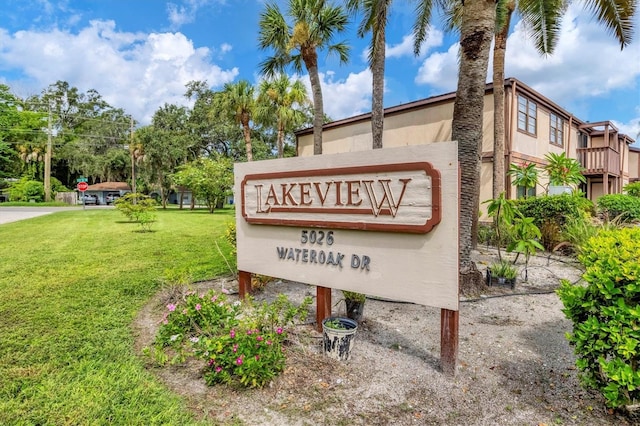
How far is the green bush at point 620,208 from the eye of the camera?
1066cm

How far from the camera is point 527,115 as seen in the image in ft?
46.0

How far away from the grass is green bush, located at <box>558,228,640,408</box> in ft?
8.54

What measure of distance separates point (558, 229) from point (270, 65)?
1324cm

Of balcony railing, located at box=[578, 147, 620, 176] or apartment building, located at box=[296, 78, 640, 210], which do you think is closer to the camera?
apartment building, located at box=[296, 78, 640, 210]

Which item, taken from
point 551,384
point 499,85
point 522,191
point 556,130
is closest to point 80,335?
point 551,384

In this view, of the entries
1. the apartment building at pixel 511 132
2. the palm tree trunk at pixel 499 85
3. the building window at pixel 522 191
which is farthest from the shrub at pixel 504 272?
the building window at pixel 522 191

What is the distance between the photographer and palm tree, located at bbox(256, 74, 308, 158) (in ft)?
69.8

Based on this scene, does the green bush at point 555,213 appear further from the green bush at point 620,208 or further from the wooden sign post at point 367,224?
the wooden sign post at point 367,224

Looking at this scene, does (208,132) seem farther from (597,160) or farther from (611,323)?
(611,323)

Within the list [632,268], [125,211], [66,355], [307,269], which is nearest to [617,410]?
[632,268]

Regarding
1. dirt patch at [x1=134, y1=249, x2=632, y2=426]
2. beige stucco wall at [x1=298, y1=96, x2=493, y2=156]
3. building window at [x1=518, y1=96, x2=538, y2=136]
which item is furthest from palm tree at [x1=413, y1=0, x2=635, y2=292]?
building window at [x1=518, y1=96, x2=538, y2=136]

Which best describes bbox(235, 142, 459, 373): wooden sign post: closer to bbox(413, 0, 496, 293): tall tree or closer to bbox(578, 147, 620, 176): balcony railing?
bbox(413, 0, 496, 293): tall tree

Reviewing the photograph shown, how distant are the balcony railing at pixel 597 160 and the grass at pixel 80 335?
19015 millimetres

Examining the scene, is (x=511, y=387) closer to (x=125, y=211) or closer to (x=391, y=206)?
(x=391, y=206)
